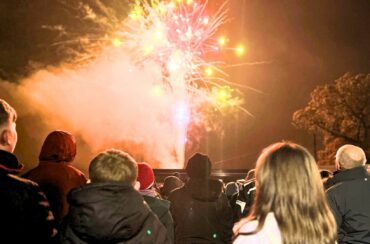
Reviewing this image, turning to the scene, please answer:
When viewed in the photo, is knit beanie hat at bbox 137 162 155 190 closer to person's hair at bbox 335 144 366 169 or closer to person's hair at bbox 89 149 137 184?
person's hair at bbox 89 149 137 184

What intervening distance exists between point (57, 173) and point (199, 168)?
1.68 m

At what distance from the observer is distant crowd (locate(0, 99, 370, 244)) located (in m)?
2.56

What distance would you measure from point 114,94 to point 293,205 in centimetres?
4414

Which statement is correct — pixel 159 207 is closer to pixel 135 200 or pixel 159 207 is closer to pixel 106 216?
pixel 135 200

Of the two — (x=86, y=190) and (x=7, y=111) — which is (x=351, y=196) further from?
(x=7, y=111)

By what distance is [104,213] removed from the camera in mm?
3051

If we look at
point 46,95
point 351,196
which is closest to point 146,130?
point 46,95

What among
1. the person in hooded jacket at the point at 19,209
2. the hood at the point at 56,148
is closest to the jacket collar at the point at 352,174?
the hood at the point at 56,148

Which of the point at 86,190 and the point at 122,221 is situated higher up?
the point at 86,190

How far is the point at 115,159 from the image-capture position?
3322mm

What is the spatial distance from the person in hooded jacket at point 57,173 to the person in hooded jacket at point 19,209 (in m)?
1.25

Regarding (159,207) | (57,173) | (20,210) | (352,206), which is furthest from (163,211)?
(352,206)

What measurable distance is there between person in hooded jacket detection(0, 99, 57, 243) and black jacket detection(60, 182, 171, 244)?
0.17 meters

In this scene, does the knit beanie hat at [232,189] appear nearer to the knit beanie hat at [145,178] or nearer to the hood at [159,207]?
the knit beanie hat at [145,178]
